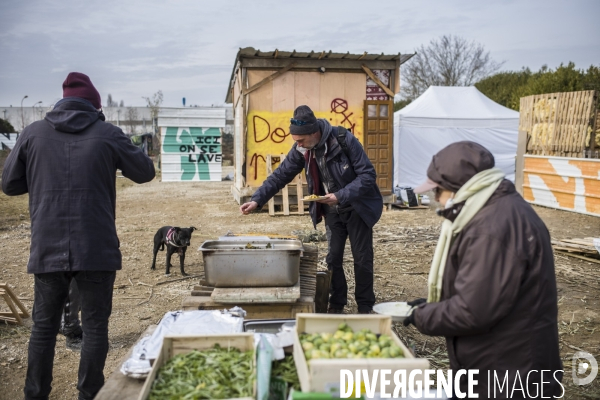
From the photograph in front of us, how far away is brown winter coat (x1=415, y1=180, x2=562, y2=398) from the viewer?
210 centimetres

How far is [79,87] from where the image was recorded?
324 cm

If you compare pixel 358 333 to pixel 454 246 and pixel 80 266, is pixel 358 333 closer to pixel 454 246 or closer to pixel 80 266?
pixel 454 246

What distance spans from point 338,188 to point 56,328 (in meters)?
2.76

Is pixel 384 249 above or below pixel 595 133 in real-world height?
below

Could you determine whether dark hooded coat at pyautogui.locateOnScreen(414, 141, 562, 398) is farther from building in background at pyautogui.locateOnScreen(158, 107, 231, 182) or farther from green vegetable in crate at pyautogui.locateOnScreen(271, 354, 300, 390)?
building in background at pyautogui.locateOnScreen(158, 107, 231, 182)

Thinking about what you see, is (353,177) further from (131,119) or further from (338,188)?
(131,119)

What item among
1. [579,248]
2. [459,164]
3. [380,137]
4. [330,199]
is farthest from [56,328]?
[380,137]

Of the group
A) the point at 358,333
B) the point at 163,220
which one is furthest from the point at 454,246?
the point at 163,220

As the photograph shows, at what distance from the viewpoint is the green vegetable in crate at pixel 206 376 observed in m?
2.10

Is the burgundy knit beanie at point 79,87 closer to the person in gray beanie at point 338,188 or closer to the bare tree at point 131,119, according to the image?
the person in gray beanie at point 338,188

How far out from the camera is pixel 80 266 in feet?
10.0

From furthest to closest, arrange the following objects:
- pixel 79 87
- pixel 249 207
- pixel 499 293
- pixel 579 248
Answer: pixel 579 248, pixel 249 207, pixel 79 87, pixel 499 293

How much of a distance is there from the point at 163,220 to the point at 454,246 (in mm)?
10607

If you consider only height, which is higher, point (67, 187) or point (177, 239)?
point (67, 187)
